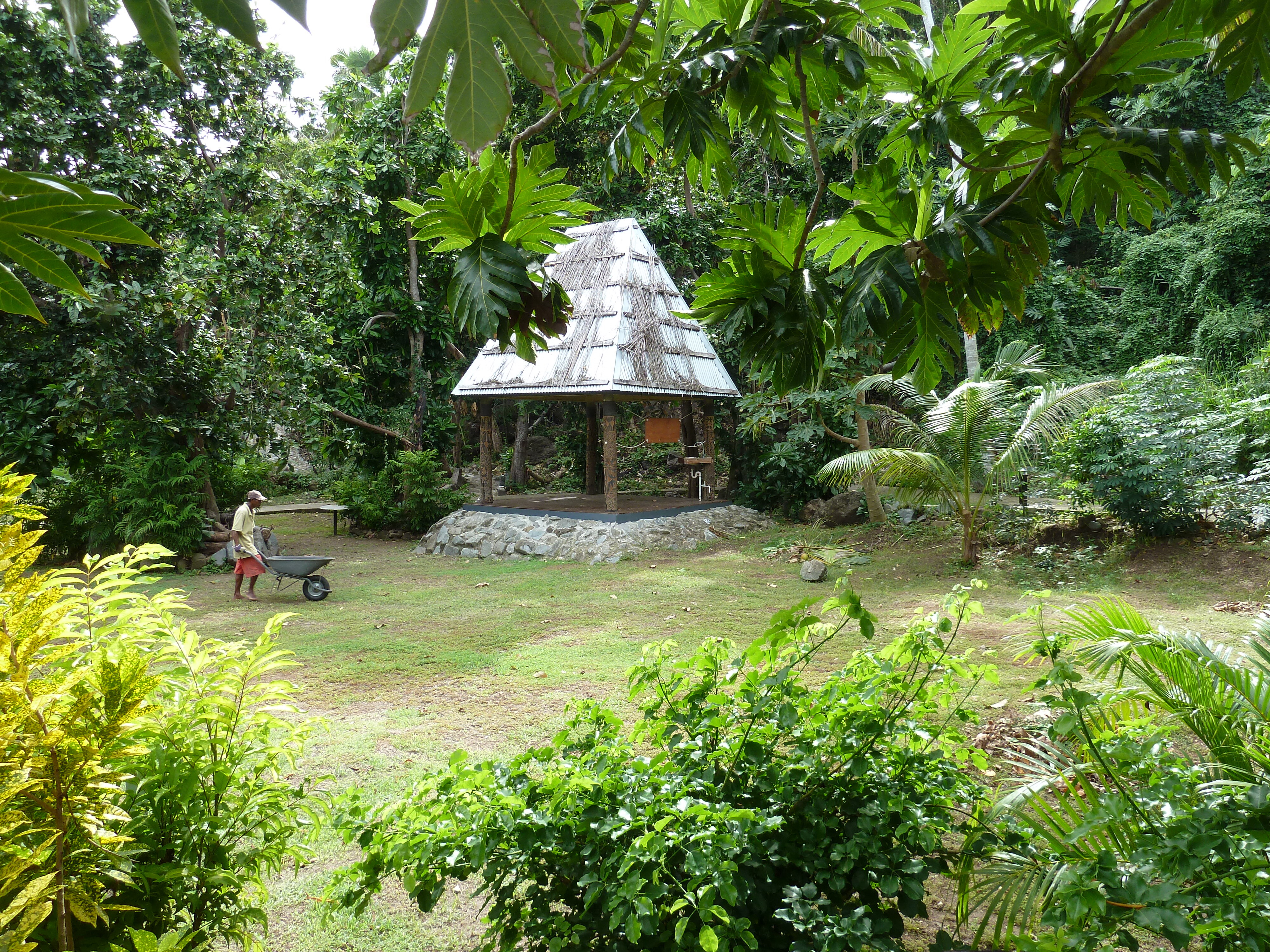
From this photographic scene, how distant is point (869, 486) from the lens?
39.9 feet

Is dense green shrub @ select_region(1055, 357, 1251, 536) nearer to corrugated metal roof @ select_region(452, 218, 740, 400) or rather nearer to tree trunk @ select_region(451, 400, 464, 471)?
corrugated metal roof @ select_region(452, 218, 740, 400)

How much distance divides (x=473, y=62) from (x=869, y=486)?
1195 centimetres

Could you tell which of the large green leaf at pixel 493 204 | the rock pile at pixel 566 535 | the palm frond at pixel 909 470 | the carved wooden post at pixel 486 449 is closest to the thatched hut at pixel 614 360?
the carved wooden post at pixel 486 449

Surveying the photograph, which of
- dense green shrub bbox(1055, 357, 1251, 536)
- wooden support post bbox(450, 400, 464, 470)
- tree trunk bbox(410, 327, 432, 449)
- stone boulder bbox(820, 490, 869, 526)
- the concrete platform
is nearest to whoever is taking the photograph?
dense green shrub bbox(1055, 357, 1251, 536)

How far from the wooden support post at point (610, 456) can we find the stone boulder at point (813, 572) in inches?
131

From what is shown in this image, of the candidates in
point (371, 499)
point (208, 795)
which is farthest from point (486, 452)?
point (208, 795)

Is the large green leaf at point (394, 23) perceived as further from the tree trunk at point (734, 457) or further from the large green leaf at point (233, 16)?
the tree trunk at point (734, 457)

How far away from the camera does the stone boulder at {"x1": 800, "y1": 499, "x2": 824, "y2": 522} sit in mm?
12914

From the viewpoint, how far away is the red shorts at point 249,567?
8742 millimetres

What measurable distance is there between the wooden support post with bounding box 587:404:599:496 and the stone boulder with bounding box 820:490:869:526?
4.23 m

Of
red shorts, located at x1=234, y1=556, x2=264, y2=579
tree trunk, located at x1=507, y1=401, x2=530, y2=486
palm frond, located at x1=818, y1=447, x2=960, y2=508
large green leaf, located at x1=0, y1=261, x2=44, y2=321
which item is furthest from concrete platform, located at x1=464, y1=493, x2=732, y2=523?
large green leaf, located at x1=0, y1=261, x2=44, y2=321

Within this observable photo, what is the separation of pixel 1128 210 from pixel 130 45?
12233 mm

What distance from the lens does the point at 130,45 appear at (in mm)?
9984

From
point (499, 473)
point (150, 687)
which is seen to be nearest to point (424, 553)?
point (499, 473)
